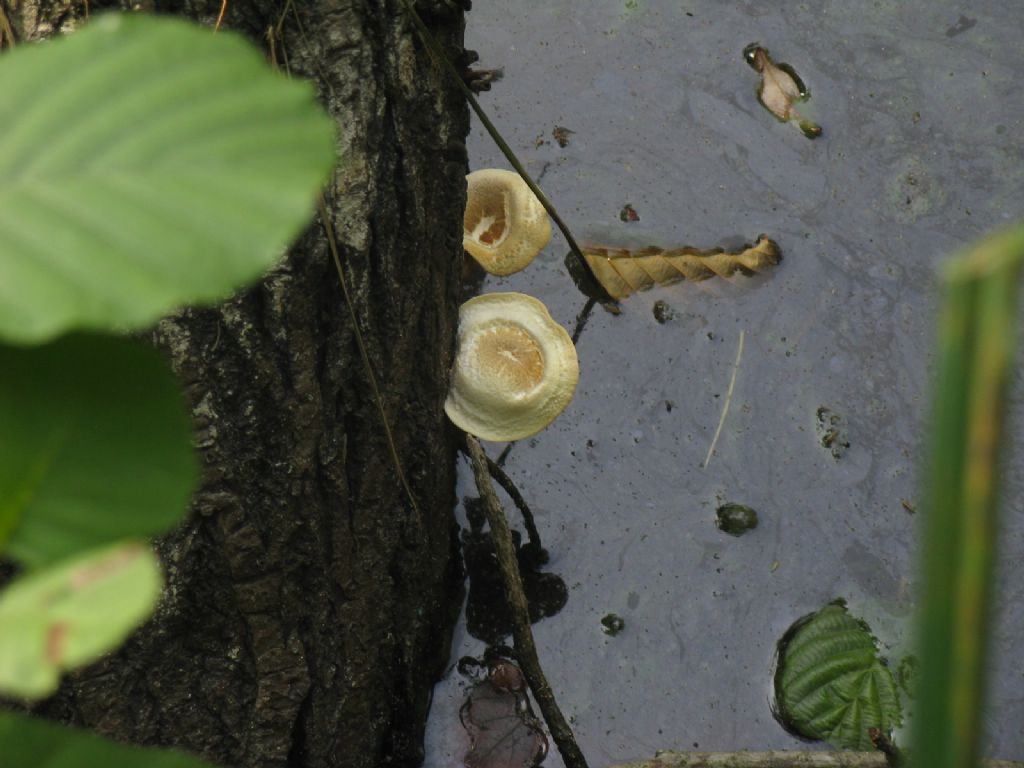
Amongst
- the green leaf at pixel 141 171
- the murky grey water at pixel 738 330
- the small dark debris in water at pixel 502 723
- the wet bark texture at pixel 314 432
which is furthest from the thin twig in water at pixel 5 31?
the small dark debris in water at pixel 502 723

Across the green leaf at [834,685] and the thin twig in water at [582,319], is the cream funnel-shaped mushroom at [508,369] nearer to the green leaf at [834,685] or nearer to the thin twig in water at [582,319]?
the thin twig in water at [582,319]

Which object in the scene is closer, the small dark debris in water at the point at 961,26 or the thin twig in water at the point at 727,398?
the thin twig in water at the point at 727,398

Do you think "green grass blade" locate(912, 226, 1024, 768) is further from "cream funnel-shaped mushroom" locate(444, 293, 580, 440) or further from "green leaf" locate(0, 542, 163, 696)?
"cream funnel-shaped mushroom" locate(444, 293, 580, 440)

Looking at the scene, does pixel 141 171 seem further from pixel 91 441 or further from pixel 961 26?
pixel 961 26

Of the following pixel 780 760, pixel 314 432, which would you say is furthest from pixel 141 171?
pixel 780 760

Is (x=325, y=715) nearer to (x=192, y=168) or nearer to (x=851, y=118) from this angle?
(x=192, y=168)

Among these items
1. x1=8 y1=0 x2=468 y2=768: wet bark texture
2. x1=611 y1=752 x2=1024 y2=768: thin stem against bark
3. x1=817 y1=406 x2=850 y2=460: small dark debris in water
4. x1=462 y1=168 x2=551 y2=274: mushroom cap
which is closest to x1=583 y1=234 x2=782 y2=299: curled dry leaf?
x1=462 y1=168 x2=551 y2=274: mushroom cap
